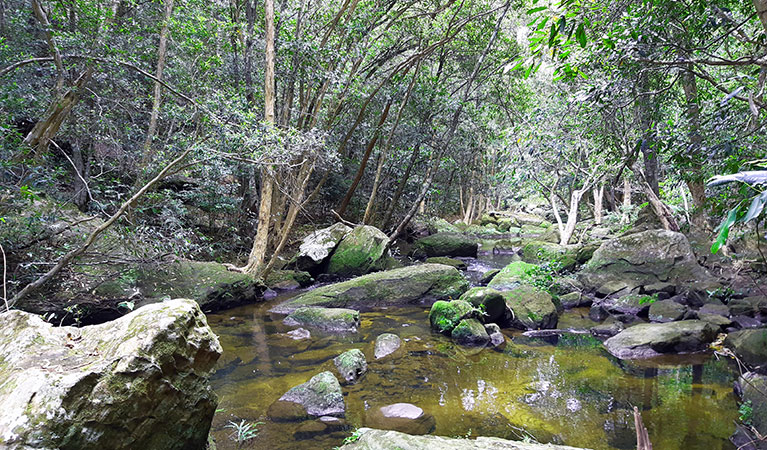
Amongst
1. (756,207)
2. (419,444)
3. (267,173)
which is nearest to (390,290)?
(267,173)

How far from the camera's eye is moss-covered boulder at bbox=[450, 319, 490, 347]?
694cm

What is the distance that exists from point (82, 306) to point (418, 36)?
13175 mm

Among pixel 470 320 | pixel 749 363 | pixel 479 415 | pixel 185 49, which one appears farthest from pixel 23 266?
pixel 749 363

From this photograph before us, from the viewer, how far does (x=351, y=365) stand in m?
5.56

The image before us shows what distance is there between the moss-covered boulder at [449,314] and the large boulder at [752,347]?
3.88 m

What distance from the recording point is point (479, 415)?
4551mm

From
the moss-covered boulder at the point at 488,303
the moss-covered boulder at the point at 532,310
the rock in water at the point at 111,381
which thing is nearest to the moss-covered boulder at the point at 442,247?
the moss-covered boulder at the point at 532,310

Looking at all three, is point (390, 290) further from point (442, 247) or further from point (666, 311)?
point (442, 247)

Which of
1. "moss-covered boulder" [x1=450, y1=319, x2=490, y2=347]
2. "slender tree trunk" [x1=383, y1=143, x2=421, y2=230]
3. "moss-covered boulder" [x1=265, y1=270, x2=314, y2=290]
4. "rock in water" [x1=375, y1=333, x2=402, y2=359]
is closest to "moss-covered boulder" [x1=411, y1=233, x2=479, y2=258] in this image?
"slender tree trunk" [x1=383, y1=143, x2=421, y2=230]

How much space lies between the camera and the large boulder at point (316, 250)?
40.8ft

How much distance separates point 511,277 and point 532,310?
2.56 m

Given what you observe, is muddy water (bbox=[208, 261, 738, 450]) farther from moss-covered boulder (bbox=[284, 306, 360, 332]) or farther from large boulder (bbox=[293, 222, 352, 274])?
large boulder (bbox=[293, 222, 352, 274])

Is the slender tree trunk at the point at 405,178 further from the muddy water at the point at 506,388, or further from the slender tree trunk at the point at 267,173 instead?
the muddy water at the point at 506,388

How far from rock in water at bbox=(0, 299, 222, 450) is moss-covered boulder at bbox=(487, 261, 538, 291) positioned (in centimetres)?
848
